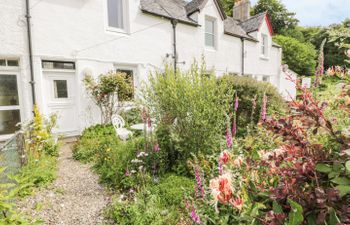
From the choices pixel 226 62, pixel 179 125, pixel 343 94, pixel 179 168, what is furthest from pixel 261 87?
pixel 226 62

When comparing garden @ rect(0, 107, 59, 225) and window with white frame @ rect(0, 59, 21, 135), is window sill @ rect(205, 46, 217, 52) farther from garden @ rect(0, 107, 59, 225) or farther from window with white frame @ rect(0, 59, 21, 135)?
garden @ rect(0, 107, 59, 225)

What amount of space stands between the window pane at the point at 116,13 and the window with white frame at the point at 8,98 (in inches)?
145

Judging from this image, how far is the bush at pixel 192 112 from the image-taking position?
3.63 metres

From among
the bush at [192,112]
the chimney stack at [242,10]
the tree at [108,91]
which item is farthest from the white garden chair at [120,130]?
the chimney stack at [242,10]

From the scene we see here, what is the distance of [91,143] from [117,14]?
5.46m

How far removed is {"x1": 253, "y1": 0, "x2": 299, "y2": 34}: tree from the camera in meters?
30.1

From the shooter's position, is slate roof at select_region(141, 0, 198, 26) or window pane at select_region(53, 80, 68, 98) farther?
slate roof at select_region(141, 0, 198, 26)

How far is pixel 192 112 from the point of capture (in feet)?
12.0

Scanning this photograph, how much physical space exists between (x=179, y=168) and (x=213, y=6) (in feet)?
34.2

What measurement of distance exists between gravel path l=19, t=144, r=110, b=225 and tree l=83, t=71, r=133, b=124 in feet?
10.6

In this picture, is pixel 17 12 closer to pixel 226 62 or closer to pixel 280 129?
pixel 280 129

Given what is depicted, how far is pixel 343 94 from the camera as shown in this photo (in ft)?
3.49

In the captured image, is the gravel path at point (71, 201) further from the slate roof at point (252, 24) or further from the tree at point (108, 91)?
the slate roof at point (252, 24)

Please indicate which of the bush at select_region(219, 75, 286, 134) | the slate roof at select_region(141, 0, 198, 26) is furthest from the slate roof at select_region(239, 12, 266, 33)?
the bush at select_region(219, 75, 286, 134)
